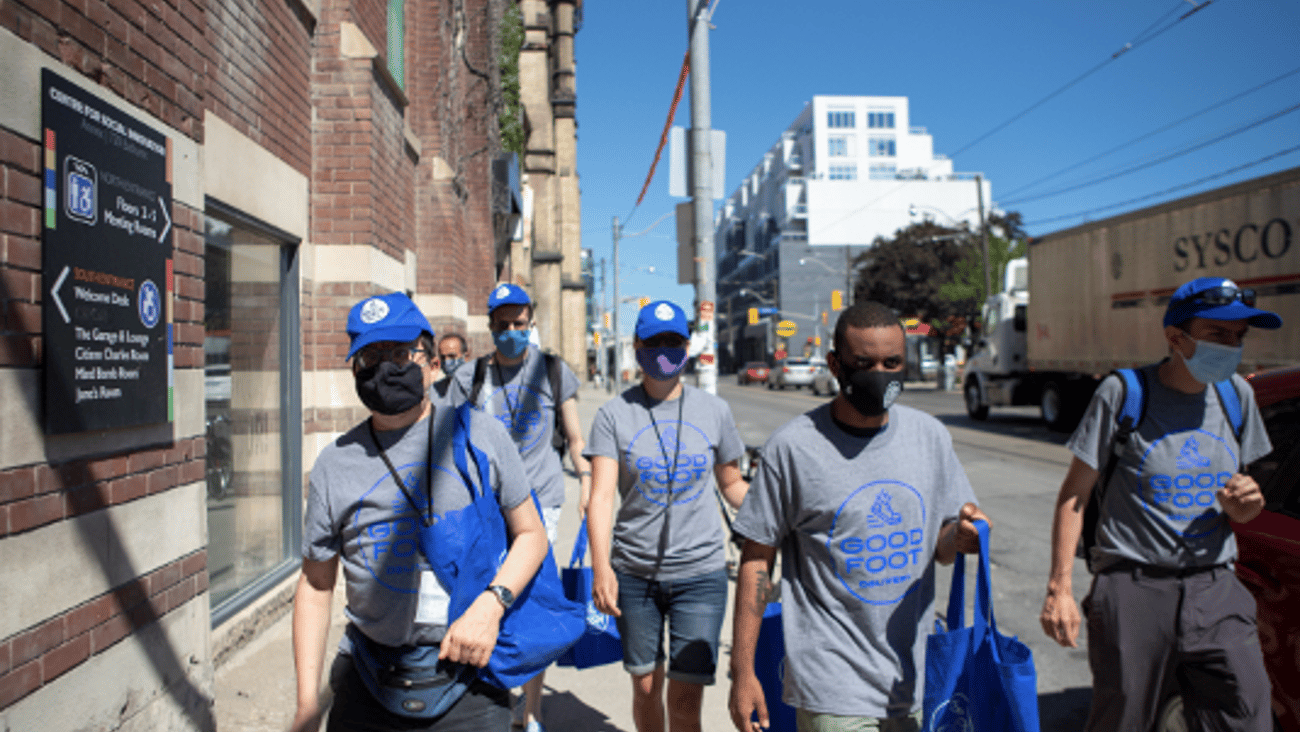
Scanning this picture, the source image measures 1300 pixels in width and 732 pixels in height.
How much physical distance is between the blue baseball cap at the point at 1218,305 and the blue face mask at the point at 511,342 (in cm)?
295

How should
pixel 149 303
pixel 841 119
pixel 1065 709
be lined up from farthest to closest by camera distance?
pixel 841 119, pixel 1065 709, pixel 149 303

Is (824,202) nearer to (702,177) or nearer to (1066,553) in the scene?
(702,177)

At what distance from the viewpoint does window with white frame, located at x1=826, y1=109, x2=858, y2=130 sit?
96.4 m

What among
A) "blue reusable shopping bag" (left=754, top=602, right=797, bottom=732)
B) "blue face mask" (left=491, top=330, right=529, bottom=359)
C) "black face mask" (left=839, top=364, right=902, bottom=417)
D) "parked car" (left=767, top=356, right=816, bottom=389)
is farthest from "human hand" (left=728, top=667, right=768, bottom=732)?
"parked car" (left=767, top=356, right=816, bottom=389)

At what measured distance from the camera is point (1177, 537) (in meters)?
2.82

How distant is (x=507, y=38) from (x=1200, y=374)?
642 inches

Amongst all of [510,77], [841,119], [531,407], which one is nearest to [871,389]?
[531,407]

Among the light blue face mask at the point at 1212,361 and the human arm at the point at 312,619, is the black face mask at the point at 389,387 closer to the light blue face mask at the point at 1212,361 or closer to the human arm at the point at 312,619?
the human arm at the point at 312,619

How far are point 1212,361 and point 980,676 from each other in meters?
1.55

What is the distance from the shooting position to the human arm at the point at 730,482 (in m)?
3.58

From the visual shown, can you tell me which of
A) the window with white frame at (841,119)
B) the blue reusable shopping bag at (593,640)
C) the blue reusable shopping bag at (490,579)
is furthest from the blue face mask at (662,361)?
the window with white frame at (841,119)

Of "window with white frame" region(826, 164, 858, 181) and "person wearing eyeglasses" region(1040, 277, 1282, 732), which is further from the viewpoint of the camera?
"window with white frame" region(826, 164, 858, 181)

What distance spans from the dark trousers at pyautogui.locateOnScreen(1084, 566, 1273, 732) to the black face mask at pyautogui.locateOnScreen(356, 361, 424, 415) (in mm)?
2391

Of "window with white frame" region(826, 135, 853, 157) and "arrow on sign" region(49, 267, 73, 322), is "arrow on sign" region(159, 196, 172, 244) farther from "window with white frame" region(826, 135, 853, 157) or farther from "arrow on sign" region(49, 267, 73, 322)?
"window with white frame" region(826, 135, 853, 157)
